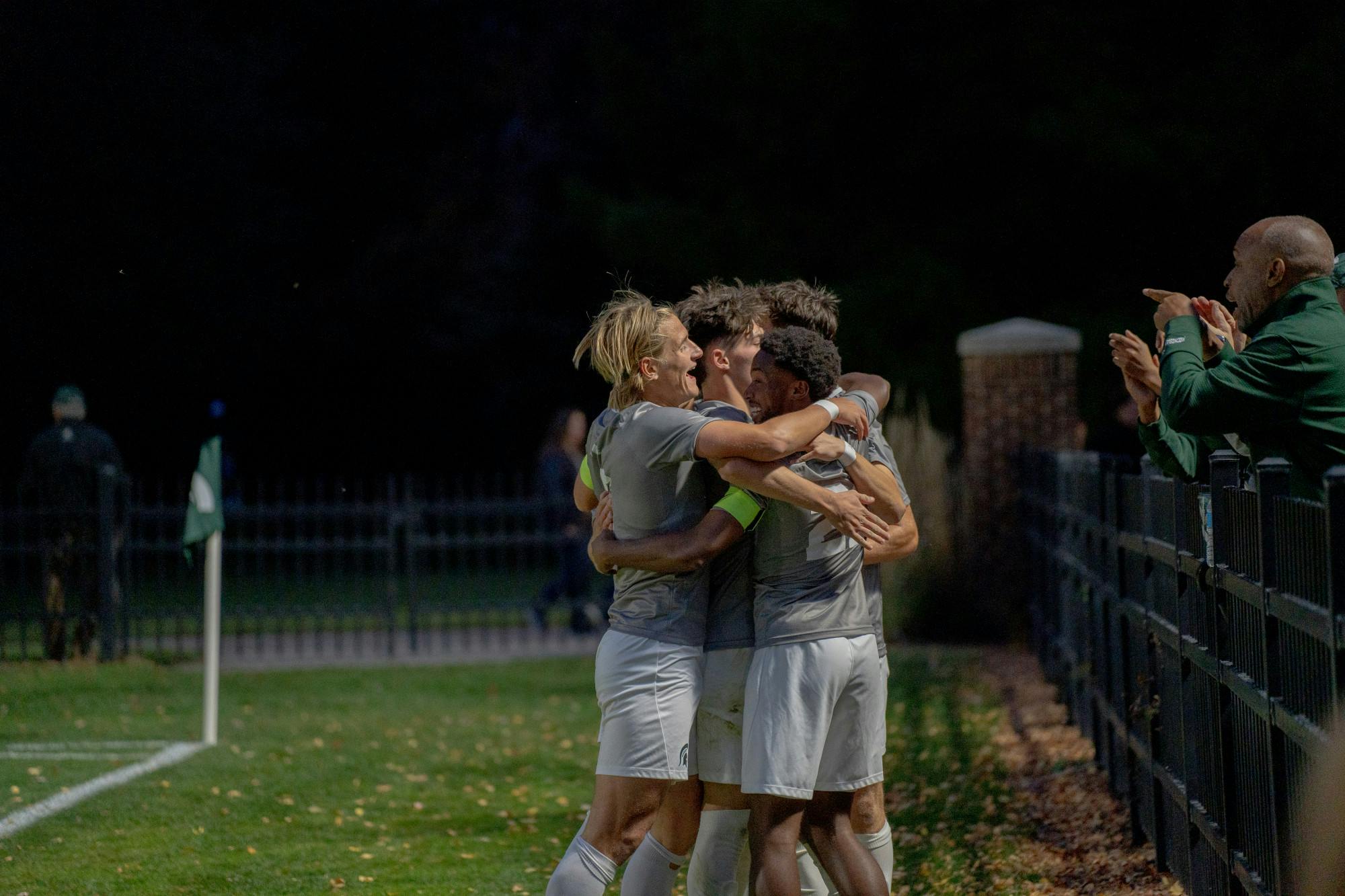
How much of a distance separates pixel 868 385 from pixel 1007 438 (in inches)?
365

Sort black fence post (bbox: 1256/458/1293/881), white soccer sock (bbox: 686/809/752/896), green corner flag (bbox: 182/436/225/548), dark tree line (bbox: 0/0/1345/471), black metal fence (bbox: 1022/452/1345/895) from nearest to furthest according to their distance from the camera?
1. black metal fence (bbox: 1022/452/1345/895)
2. black fence post (bbox: 1256/458/1293/881)
3. white soccer sock (bbox: 686/809/752/896)
4. green corner flag (bbox: 182/436/225/548)
5. dark tree line (bbox: 0/0/1345/471)

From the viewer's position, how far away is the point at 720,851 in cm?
461

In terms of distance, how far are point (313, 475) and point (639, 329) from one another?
2957 centimetres

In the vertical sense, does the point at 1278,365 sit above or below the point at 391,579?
above

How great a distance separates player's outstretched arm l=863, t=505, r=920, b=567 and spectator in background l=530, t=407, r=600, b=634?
11.7 meters

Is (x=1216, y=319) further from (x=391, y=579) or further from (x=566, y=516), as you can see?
(x=566, y=516)

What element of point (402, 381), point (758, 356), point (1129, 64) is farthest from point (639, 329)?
point (402, 381)

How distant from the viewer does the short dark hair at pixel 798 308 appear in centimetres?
477

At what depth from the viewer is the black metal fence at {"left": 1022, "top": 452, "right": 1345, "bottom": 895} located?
12.1ft

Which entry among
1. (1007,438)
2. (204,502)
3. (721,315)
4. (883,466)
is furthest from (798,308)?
(1007,438)

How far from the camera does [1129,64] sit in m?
23.2

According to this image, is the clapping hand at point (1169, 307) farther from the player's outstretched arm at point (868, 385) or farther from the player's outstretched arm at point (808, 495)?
the player's outstretched arm at point (808, 495)

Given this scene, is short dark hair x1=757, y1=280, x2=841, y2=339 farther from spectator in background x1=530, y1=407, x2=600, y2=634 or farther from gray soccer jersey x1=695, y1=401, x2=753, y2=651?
Answer: spectator in background x1=530, y1=407, x2=600, y2=634

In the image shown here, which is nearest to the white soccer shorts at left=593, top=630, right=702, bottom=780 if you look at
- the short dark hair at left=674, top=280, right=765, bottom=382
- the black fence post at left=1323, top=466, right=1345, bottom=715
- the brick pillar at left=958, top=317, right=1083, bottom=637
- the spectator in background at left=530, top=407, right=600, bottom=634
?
the short dark hair at left=674, top=280, right=765, bottom=382
